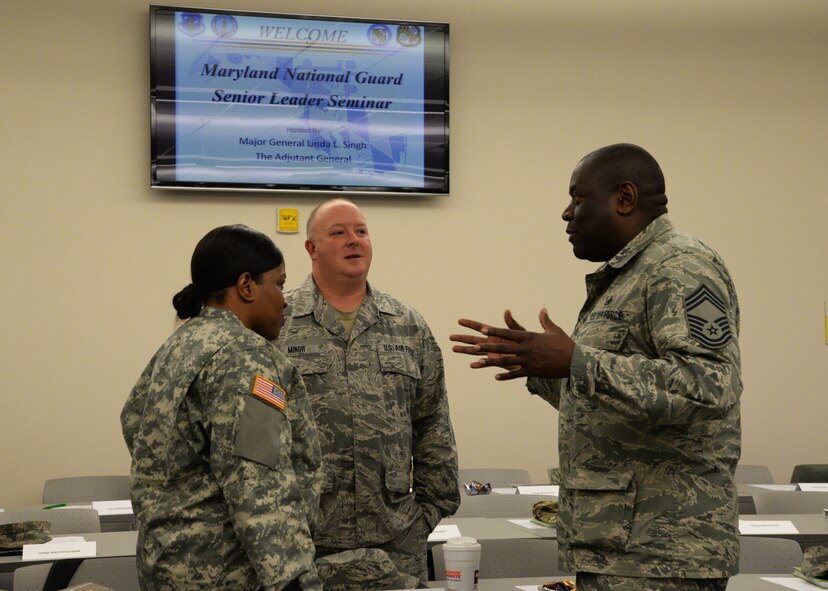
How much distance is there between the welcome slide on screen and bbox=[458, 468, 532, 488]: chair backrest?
184 cm

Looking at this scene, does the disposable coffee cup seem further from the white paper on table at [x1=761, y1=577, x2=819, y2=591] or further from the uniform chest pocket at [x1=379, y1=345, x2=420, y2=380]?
the white paper on table at [x1=761, y1=577, x2=819, y2=591]

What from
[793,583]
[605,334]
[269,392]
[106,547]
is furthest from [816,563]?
[106,547]

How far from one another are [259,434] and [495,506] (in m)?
2.59

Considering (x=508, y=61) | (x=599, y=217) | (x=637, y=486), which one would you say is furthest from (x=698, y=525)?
(x=508, y=61)

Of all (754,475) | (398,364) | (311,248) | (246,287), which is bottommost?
(754,475)

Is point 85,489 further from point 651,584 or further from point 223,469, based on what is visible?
point 651,584

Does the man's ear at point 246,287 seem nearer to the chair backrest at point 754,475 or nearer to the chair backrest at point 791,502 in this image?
the chair backrest at point 791,502

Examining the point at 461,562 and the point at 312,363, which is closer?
the point at 461,562

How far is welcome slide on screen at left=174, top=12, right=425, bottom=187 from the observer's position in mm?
5918

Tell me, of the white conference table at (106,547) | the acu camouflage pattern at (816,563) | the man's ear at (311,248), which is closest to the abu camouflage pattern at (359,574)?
the white conference table at (106,547)

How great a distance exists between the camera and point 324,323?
3105 millimetres

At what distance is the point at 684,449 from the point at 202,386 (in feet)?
3.33

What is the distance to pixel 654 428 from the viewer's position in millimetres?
2076

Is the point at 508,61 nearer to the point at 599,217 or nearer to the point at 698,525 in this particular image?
the point at 599,217
